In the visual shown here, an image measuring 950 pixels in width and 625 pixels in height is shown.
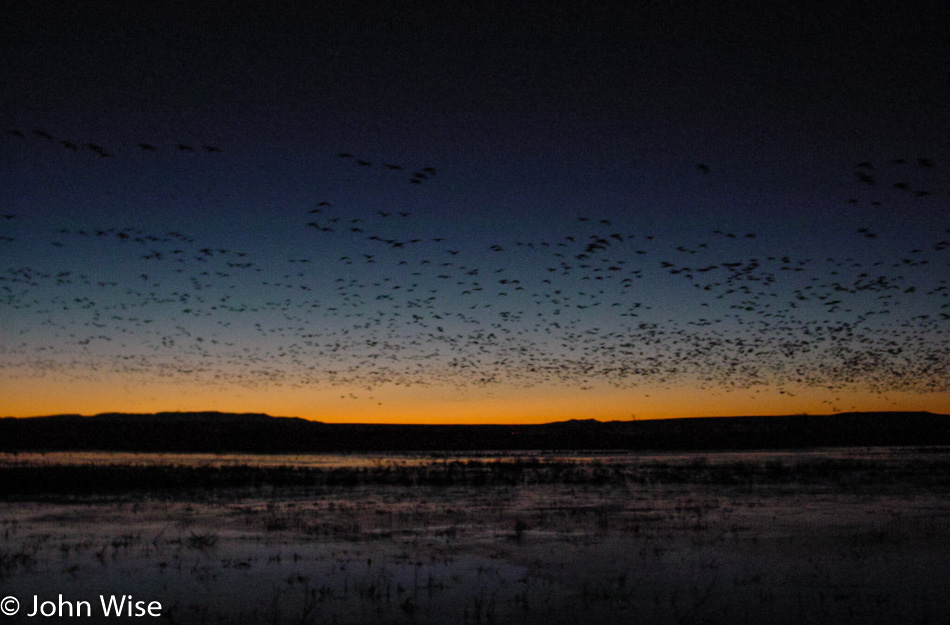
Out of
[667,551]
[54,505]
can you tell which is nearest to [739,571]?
[667,551]

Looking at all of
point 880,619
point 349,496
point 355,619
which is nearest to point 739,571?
point 880,619

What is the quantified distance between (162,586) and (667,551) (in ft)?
27.9

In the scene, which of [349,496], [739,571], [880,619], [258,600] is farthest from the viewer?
[349,496]

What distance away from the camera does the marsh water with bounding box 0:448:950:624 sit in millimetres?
10492

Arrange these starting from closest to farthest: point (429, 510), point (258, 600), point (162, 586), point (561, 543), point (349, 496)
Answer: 1. point (258, 600)
2. point (162, 586)
3. point (561, 543)
4. point (429, 510)
5. point (349, 496)

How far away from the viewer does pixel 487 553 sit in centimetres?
1452

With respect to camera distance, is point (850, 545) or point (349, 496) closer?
point (850, 545)

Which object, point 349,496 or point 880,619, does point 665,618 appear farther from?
point 349,496

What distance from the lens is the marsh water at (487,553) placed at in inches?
413

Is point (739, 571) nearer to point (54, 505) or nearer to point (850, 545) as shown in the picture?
point (850, 545)

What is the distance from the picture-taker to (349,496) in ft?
84.5

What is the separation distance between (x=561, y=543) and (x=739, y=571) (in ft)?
12.4

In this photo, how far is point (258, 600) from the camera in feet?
35.7

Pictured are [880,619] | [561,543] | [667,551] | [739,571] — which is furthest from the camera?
[561,543]
